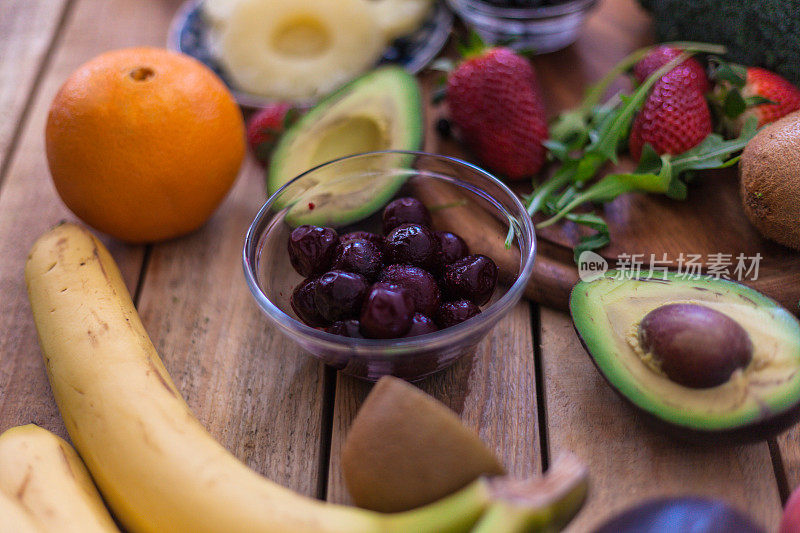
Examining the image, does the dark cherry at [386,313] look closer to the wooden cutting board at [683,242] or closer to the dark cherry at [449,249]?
the dark cherry at [449,249]

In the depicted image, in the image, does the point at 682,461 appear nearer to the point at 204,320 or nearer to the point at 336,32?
the point at 204,320

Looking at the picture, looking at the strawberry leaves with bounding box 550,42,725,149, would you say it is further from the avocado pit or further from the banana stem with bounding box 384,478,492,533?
the banana stem with bounding box 384,478,492,533

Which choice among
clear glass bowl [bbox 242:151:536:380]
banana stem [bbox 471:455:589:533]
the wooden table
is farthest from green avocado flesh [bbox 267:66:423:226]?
banana stem [bbox 471:455:589:533]

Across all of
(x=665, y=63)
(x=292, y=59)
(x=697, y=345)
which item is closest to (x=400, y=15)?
(x=292, y=59)

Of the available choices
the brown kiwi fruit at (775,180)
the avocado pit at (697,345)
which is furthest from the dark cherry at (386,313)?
the brown kiwi fruit at (775,180)

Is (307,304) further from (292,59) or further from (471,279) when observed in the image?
(292,59)

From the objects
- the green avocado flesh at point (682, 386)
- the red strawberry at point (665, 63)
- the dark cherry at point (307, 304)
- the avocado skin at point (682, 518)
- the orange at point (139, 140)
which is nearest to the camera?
the avocado skin at point (682, 518)
